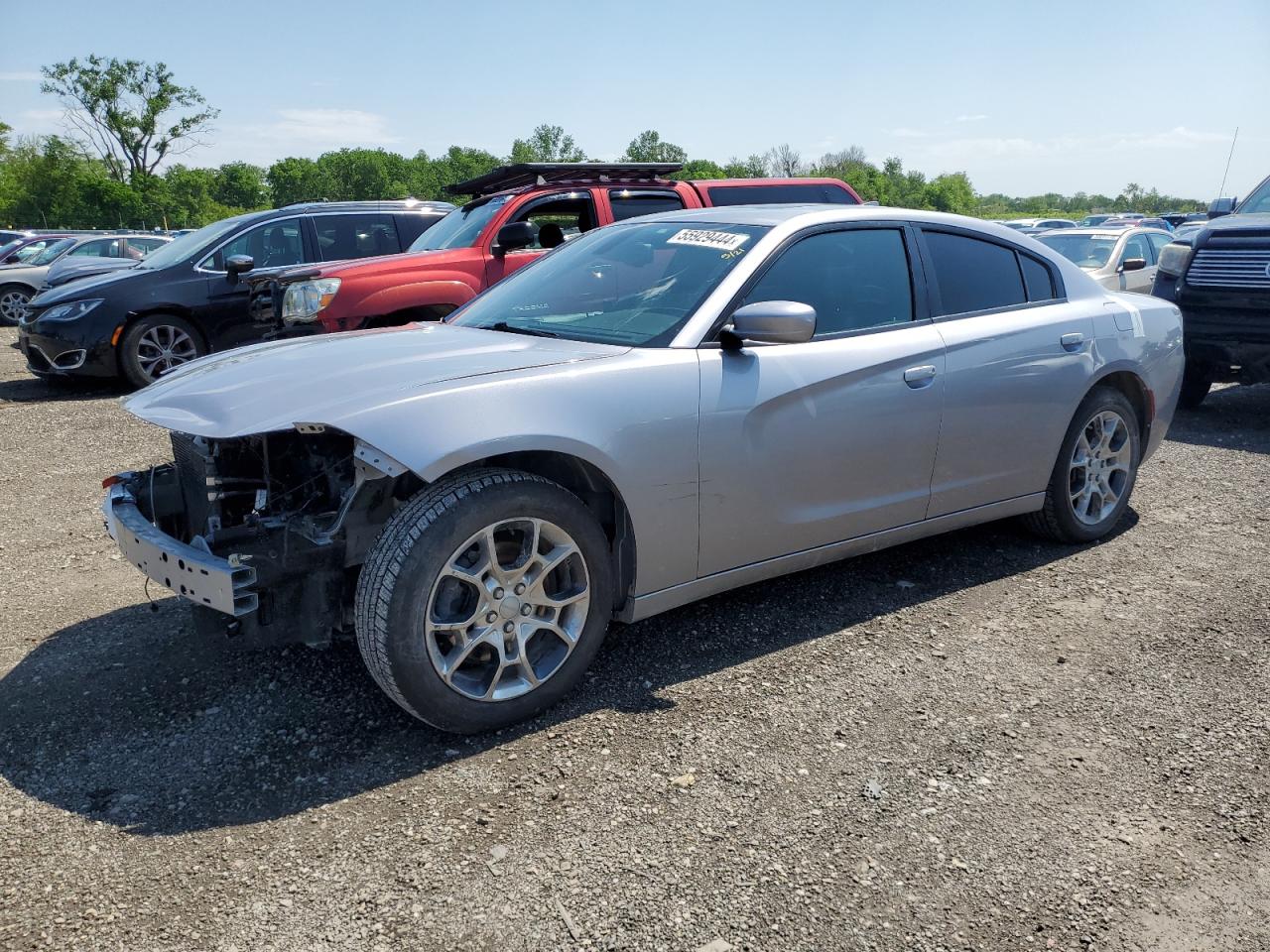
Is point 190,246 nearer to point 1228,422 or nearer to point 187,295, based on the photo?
point 187,295

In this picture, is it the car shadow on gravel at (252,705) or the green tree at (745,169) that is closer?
the car shadow on gravel at (252,705)

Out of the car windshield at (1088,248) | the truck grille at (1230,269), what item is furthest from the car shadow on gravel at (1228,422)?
the car windshield at (1088,248)

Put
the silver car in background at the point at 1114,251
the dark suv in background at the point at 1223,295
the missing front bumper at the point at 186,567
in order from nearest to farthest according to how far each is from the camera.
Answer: the missing front bumper at the point at 186,567, the dark suv in background at the point at 1223,295, the silver car in background at the point at 1114,251

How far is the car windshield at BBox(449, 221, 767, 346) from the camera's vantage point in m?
3.58

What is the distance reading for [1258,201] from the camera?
29.1ft

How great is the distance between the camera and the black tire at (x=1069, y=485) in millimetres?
4617

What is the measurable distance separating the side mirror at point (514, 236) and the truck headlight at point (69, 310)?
442cm

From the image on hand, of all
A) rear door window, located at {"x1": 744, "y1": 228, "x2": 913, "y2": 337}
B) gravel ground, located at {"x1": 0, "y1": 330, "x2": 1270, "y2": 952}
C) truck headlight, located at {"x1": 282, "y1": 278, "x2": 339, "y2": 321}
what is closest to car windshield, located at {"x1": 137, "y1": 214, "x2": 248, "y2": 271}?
truck headlight, located at {"x1": 282, "y1": 278, "x2": 339, "y2": 321}

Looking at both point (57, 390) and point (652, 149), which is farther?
point (652, 149)

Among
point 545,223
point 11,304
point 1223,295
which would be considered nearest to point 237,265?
point 545,223

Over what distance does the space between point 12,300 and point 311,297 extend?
43.9 feet

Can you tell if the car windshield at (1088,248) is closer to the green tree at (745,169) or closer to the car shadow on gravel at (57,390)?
the car shadow on gravel at (57,390)

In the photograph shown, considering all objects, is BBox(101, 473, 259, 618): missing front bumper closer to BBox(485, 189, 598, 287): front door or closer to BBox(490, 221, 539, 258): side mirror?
BBox(490, 221, 539, 258): side mirror

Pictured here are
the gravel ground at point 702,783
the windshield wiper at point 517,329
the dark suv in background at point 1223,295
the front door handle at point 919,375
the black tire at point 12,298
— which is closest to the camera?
the gravel ground at point 702,783
